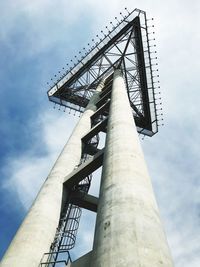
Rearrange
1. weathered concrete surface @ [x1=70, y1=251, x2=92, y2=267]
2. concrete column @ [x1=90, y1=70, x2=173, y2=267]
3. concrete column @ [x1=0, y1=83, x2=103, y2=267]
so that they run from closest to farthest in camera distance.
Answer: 1. concrete column @ [x1=90, y1=70, x2=173, y2=267]
2. weathered concrete surface @ [x1=70, y1=251, x2=92, y2=267]
3. concrete column @ [x1=0, y1=83, x2=103, y2=267]

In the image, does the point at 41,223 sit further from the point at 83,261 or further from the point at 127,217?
the point at 127,217

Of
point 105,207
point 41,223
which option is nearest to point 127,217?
point 105,207

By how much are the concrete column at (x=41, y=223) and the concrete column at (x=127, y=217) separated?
263 centimetres

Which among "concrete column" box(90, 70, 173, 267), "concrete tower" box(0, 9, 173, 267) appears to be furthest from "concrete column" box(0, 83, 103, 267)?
"concrete column" box(90, 70, 173, 267)

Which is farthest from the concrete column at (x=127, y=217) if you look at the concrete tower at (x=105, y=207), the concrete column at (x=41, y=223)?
the concrete column at (x=41, y=223)

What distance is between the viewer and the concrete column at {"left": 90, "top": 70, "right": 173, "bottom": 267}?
559 centimetres

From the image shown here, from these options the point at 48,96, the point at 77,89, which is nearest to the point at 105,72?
the point at 77,89

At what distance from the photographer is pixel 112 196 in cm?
757

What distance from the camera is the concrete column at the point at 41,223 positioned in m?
8.59

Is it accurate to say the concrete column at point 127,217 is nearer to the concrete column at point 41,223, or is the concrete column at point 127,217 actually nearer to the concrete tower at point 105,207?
the concrete tower at point 105,207

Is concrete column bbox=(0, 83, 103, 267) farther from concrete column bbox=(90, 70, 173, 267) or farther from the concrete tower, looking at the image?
concrete column bbox=(90, 70, 173, 267)

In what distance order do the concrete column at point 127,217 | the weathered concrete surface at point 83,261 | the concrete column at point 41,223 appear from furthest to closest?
1. the concrete column at point 41,223
2. the weathered concrete surface at point 83,261
3. the concrete column at point 127,217

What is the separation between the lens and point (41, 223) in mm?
9938

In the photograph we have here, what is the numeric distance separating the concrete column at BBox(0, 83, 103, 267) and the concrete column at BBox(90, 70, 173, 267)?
8.64 feet
